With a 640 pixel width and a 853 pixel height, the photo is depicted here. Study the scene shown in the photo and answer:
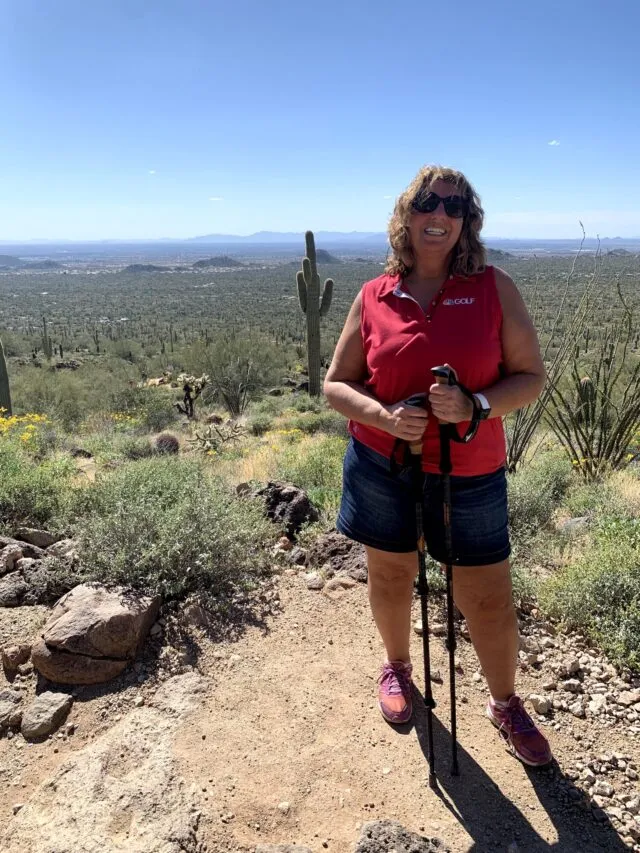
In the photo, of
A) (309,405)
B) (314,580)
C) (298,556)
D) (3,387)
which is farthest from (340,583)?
(309,405)

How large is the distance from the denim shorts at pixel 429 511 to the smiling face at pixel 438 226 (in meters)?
0.78

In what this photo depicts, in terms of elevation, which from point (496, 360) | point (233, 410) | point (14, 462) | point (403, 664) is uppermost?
point (496, 360)

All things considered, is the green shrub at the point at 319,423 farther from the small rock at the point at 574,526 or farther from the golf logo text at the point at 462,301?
the golf logo text at the point at 462,301

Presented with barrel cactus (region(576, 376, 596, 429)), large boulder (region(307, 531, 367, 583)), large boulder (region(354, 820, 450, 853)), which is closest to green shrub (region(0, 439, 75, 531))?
large boulder (region(307, 531, 367, 583))

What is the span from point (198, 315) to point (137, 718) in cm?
6091

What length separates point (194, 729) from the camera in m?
2.63

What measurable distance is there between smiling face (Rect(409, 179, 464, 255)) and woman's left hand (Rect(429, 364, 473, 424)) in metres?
A: 0.48

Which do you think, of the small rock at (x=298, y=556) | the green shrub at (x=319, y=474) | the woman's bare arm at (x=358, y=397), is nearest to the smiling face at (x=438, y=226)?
the woman's bare arm at (x=358, y=397)

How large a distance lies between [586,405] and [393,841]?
5.52 meters

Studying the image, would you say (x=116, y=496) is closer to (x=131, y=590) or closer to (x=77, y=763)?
(x=131, y=590)

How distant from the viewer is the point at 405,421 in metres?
2.05

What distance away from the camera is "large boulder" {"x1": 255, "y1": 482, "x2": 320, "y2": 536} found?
4.54 meters

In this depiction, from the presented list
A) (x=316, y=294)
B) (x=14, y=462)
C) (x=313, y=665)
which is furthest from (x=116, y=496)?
(x=316, y=294)

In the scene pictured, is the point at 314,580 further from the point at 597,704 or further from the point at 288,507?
the point at 597,704
